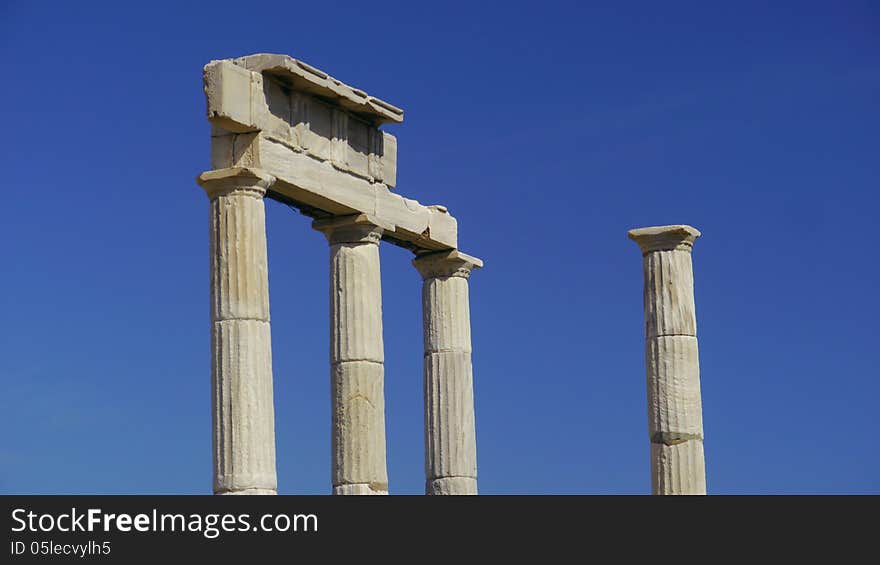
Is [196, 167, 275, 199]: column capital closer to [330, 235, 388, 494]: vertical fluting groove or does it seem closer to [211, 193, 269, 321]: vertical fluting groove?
[211, 193, 269, 321]: vertical fluting groove

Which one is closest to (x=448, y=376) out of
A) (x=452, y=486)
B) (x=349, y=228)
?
(x=452, y=486)

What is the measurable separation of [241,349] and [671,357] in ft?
35.3

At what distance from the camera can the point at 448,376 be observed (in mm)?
51500

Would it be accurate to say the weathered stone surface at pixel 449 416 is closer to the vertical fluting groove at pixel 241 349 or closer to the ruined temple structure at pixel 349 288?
the ruined temple structure at pixel 349 288

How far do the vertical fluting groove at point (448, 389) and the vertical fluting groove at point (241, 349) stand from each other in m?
8.88

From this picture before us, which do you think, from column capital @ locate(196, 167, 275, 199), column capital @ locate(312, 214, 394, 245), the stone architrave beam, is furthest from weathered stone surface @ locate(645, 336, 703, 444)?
column capital @ locate(196, 167, 275, 199)

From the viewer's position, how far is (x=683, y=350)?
48.2 metres

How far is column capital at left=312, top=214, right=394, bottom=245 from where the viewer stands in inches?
1858
